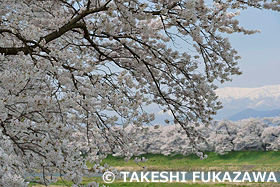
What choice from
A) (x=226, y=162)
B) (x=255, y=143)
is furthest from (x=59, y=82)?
(x=255, y=143)

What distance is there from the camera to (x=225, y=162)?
86.2ft

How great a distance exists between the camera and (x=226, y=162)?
26.2 meters

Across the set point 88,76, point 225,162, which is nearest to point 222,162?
point 225,162

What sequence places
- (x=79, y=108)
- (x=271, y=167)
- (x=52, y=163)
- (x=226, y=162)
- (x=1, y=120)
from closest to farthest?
(x=1, y=120) → (x=52, y=163) → (x=79, y=108) → (x=271, y=167) → (x=226, y=162)

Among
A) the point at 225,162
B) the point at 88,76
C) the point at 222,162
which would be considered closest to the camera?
the point at 88,76

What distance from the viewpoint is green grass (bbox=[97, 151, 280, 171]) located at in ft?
75.5

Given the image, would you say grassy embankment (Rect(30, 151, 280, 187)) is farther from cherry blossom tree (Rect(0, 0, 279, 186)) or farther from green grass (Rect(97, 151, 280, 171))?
cherry blossom tree (Rect(0, 0, 279, 186))

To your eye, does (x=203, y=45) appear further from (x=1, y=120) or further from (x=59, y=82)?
(x=1, y=120)

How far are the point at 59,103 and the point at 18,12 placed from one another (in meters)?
3.51

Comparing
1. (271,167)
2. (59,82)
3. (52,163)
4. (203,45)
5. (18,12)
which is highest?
(18,12)

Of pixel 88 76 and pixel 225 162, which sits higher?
pixel 88 76

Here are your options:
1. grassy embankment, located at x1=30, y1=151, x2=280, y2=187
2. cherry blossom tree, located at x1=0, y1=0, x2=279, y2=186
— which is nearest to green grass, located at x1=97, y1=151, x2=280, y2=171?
grassy embankment, located at x1=30, y1=151, x2=280, y2=187

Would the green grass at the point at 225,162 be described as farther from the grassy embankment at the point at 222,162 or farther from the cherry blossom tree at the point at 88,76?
the cherry blossom tree at the point at 88,76

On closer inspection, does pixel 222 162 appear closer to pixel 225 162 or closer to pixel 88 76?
pixel 225 162
